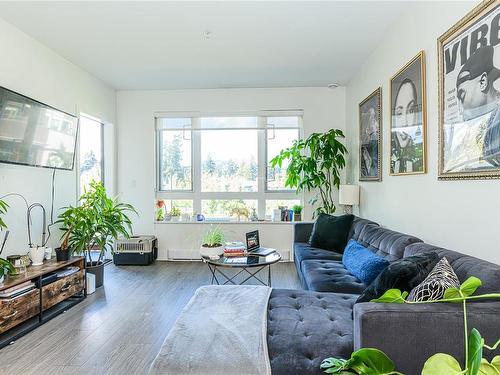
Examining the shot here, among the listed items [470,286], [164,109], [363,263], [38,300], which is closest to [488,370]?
[470,286]

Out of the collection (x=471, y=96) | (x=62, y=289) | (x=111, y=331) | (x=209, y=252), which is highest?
(x=471, y=96)

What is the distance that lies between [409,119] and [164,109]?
3827 millimetres

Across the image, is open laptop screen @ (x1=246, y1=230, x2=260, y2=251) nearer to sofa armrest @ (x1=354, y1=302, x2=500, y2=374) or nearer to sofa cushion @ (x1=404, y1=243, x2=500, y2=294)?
sofa cushion @ (x1=404, y1=243, x2=500, y2=294)

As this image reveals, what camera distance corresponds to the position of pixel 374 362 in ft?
2.73

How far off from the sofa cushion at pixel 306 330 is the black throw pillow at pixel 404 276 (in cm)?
24

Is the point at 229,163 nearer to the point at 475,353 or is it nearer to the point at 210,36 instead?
the point at 210,36

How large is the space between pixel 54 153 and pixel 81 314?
171 centimetres

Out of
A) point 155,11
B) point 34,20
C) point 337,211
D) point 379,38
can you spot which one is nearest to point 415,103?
point 379,38

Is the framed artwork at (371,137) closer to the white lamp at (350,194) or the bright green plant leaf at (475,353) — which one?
the white lamp at (350,194)

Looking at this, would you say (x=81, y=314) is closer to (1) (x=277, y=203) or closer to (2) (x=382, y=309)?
(2) (x=382, y=309)

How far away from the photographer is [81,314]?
3031mm

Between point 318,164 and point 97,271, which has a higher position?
point 318,164

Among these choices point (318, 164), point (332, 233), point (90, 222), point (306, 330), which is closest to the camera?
point (306, 330)

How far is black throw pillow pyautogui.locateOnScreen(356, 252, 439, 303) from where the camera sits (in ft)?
5.35
